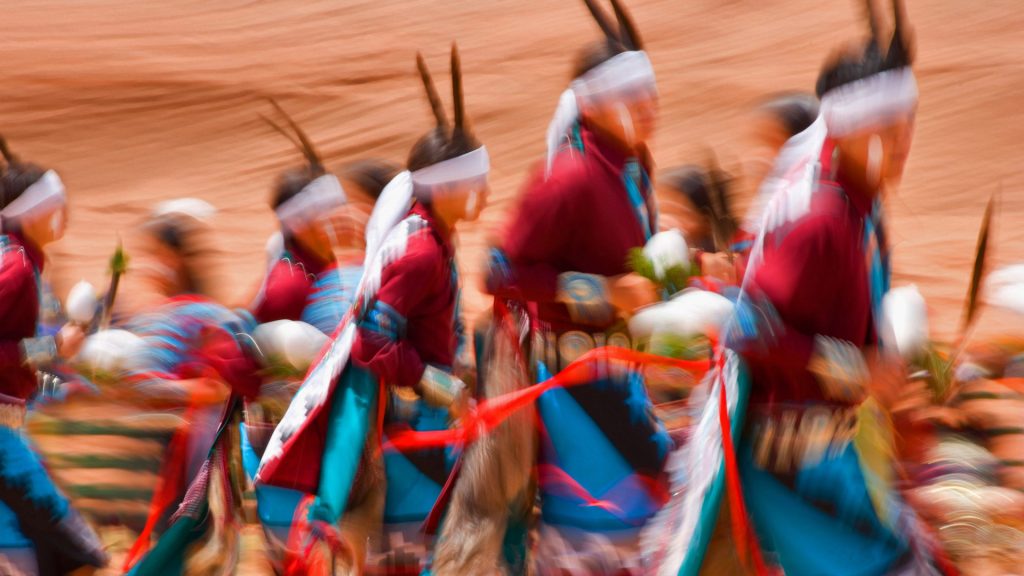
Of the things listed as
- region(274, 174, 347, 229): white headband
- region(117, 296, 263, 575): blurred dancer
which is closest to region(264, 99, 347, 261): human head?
region(274, 174, 347, 229): white headband

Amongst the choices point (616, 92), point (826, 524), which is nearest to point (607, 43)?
point (616, 92)

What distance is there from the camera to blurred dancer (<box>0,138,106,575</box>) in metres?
4.46

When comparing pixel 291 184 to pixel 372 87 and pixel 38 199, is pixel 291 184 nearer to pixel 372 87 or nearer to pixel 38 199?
pixel 38 199

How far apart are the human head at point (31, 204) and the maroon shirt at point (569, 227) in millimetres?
1695

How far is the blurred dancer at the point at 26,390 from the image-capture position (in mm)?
4457

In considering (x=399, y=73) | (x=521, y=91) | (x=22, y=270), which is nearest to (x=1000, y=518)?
(x=22, y=270)

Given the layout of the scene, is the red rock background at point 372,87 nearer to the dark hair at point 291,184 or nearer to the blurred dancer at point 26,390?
the dark hair at point 291,184

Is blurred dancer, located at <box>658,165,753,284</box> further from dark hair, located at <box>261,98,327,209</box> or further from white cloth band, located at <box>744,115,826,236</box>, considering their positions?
white cloth band, located at <box>744,115,826,236</box>

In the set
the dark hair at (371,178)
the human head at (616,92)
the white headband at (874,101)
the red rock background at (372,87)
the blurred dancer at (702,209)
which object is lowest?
the red rock background at (372,87)

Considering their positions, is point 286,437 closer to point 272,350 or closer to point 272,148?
point 272,350

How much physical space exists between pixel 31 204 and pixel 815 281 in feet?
9.18

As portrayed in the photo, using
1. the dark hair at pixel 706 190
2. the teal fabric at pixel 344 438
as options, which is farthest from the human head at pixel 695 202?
the teal fabric at pixel 344 438

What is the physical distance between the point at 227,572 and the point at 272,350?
781 millimetres

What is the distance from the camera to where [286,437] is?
13.6ft
